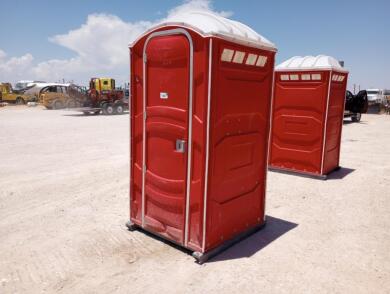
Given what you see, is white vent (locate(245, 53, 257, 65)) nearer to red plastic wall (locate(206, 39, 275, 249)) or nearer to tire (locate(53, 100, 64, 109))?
red plastic wall (locate(206, 39, 275, 249))

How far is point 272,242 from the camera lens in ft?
13.0

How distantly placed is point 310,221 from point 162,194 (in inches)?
88.7

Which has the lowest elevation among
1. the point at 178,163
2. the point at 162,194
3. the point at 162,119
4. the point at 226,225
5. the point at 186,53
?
the point at 226,225

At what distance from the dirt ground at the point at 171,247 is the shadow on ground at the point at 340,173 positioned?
2.6 inches

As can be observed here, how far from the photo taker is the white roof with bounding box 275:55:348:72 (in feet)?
21.2

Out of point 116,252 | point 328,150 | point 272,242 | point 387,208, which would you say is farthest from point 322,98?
point 116,252

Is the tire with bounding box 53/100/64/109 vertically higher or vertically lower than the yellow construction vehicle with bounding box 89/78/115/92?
lower

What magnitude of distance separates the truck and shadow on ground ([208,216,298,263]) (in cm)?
2003

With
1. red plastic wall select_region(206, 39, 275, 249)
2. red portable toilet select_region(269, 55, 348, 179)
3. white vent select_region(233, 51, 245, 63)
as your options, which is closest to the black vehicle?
red portable toilet select_region(269, 55, 348, 179)

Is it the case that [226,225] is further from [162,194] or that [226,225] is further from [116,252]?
[116,252]

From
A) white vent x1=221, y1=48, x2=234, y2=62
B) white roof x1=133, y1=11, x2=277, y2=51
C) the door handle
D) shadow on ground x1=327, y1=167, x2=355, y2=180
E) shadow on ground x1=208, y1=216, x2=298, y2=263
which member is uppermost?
white roof x1=133, y1=11, x2=277, y2=51

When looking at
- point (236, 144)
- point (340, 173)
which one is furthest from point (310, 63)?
point (236, 144)

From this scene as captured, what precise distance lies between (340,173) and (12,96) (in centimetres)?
3398

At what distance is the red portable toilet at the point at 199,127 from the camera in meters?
3.20
